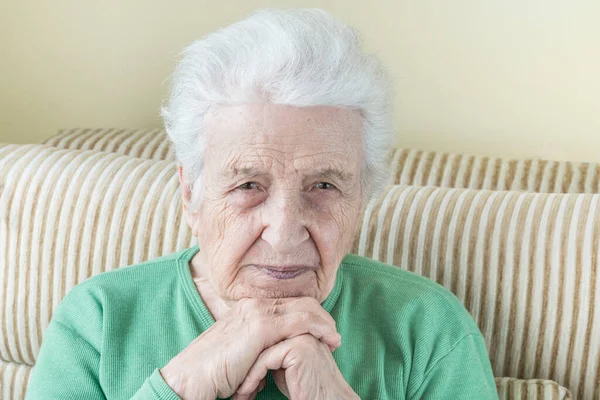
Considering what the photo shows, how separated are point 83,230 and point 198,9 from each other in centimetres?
81

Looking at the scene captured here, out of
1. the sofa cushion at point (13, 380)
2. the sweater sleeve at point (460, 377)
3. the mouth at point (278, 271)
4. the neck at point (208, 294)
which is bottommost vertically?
the sofa cushion at point (13, 380)

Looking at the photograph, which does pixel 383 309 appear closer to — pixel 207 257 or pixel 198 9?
pixel 207 257

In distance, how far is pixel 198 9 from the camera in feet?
7.47

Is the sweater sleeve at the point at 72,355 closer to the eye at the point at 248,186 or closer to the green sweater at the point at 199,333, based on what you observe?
the green sweater at the point at 199,333

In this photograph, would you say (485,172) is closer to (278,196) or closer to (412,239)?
(412,239)

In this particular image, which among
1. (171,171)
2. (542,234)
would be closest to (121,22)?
(171,171)

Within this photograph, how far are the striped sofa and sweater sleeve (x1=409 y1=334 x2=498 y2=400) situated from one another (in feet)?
0.58

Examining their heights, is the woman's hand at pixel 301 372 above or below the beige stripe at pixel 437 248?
below

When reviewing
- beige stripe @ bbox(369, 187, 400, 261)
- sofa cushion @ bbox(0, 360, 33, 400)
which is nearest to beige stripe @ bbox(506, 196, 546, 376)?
beige stripe @ bbox(369, 187, 400, 261)

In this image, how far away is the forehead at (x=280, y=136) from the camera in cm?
129

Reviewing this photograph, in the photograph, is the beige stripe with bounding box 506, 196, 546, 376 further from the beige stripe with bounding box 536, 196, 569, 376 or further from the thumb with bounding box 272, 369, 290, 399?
the thumb with bounding box 272, 369, 290, 399

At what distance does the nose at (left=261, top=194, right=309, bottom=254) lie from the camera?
1.30 meters

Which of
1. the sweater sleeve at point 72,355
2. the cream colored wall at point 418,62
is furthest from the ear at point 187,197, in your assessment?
the cream colored wall at point 418,62

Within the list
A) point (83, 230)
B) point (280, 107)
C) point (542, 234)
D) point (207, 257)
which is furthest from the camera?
point (83, 230)
